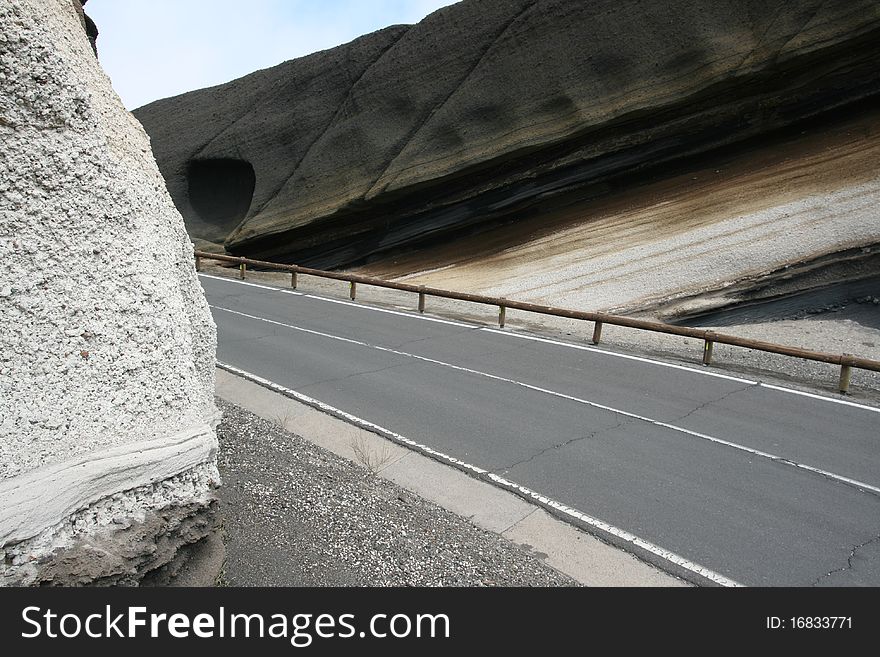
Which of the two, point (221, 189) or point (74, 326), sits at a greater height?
point (221, 189)

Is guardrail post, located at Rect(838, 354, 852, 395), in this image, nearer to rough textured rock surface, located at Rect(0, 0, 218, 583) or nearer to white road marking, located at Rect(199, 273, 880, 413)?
white road marking, located at Rect(199, 273, 880, 413)

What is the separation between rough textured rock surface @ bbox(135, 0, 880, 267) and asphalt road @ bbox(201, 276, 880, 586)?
1103 cm

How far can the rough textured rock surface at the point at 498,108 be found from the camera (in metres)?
19.7

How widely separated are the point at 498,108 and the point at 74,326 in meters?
22.3

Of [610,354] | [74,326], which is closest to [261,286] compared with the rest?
[610,354]

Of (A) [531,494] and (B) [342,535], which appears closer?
(B) [342,535]

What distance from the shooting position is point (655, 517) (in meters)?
5.86

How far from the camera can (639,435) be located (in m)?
8.06

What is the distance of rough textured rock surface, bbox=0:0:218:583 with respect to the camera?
3221 millimetres

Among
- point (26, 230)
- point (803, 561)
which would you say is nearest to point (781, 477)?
point (803, 561)

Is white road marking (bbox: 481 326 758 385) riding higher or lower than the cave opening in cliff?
lower

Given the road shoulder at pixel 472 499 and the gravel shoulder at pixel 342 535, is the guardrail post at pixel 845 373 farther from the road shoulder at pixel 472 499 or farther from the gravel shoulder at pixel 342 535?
the gravel shoulder at pixel 342 535

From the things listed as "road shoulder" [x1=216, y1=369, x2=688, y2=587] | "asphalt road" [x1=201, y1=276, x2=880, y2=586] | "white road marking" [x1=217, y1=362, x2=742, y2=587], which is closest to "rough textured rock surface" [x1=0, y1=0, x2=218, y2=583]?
"road shoulder" [x1=216, y1=369, x2=688, y2=587]

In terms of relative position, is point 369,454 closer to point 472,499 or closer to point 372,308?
point 472,499
